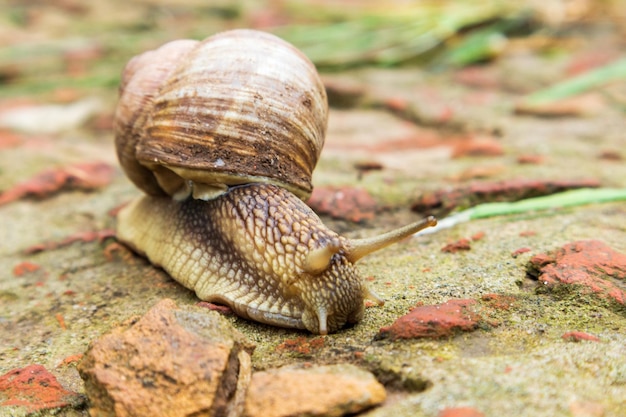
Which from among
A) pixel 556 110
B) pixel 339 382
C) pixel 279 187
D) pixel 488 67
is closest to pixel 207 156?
pixel 279 187

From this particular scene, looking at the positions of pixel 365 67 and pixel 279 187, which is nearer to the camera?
pixel 279 187

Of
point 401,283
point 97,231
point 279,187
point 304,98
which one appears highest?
point 304,98

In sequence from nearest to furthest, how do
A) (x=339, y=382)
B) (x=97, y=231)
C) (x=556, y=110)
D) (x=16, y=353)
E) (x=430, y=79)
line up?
(x=339, y=382) < (x=16, y=353) < (x=97, y=231) < (x=556, y=110) < (x=430, y=79)

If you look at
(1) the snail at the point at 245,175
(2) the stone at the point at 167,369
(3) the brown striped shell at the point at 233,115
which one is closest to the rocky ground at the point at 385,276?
(2) the stone at the point at 167,369

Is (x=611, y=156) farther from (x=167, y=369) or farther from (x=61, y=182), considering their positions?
(x=61, y=182)

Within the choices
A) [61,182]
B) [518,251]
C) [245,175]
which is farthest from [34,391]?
[61,182]

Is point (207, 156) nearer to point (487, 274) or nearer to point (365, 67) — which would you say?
point (487, 274)
